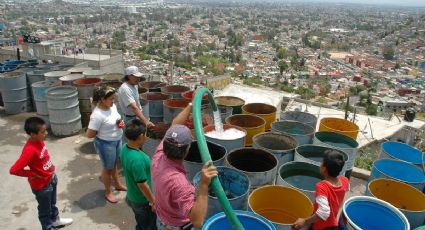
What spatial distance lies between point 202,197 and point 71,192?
9.97 ft

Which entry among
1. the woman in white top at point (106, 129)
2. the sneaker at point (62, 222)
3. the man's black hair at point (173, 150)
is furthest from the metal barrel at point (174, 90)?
the man's black hair at point (173, 150)

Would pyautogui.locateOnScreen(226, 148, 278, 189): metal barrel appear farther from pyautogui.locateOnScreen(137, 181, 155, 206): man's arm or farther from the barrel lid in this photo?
the barrel lid

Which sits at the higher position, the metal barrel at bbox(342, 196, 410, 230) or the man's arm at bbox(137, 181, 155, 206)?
the man's arm at bbox(137, 181, 155, 206)

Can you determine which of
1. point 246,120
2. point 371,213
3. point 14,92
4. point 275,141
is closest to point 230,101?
point 246,120

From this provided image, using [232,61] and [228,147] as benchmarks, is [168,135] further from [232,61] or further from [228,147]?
[232,61]

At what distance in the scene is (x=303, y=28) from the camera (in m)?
124

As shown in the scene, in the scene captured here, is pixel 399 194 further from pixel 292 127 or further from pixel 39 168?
pixel 39 168

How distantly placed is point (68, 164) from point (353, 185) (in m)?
4.27

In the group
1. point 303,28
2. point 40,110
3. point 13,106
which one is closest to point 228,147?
point 40,110

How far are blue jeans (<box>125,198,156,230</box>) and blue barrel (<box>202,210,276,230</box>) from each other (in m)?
0.72

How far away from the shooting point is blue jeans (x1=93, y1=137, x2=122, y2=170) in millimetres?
3797

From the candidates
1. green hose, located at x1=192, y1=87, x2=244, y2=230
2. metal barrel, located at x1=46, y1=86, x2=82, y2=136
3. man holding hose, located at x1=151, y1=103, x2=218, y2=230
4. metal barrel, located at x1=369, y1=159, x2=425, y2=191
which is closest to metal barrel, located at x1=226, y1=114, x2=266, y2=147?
metal barrel, located at x1=369, y1=159, x2=425, y2=191

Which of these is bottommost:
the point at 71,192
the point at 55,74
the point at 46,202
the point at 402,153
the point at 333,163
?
the point at 71,192

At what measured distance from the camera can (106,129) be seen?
3.72 metres
